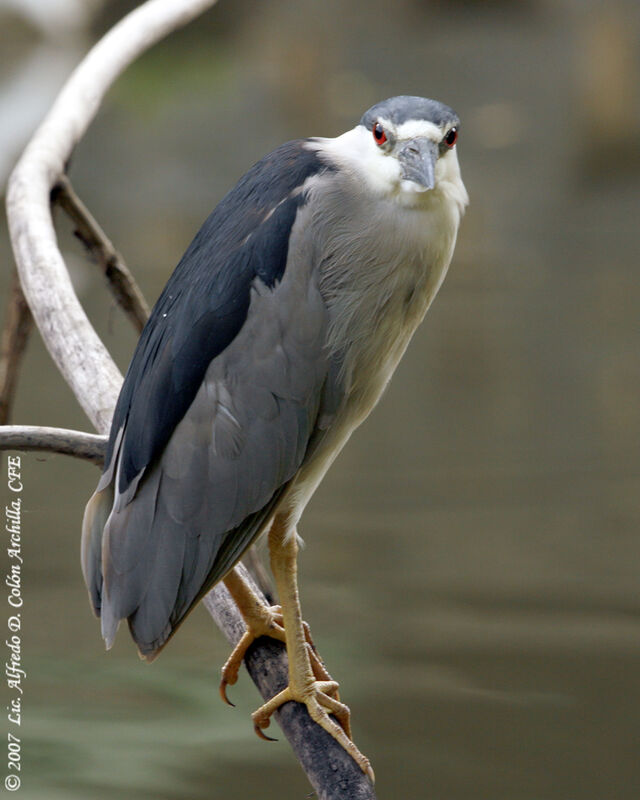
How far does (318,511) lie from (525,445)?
0.79 metres

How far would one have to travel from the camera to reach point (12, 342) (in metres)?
2.23

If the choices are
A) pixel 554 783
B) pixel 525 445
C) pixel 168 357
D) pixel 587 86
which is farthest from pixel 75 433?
pixel 587 86

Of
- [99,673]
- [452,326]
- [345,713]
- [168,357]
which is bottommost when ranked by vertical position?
[99,673]

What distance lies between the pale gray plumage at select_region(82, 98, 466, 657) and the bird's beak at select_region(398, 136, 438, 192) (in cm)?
8

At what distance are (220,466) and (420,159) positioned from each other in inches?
18.7

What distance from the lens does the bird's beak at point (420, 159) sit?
139 cm

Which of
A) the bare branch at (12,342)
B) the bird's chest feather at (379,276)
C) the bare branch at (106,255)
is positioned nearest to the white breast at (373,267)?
the bird's chest feather at (379,276)

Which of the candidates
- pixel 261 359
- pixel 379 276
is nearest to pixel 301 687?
pixel 261 359

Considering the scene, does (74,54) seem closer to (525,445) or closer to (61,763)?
(525,445)

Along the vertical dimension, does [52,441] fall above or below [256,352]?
below

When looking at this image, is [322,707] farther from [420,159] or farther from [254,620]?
[420,159]

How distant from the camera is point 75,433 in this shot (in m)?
1.65

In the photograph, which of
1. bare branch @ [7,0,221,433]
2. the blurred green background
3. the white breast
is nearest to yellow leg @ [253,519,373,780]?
the white breast

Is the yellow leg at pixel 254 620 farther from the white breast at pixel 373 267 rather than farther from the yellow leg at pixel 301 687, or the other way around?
the white breast at pixel 373 267
